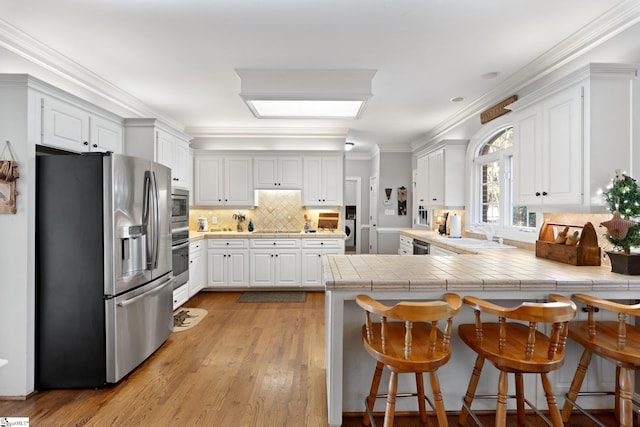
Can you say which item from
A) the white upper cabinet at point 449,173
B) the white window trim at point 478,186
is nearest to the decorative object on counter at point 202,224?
the white upper cabinet at point 449,173

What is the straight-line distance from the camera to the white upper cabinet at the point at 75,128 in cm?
256

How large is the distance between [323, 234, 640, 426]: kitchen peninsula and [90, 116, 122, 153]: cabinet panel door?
2473 mm

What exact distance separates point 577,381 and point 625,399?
0.93ft

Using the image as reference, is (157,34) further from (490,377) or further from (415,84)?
(490,377)

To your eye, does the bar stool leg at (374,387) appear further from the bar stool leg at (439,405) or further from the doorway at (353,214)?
the doorway at (353,214)

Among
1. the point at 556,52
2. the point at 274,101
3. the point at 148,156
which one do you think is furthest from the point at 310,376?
the point at 556,52

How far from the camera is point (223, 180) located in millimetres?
5625

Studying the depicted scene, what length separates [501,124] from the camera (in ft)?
12.8

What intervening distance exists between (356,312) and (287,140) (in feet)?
13.7

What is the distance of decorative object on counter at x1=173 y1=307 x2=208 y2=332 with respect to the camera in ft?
12.7

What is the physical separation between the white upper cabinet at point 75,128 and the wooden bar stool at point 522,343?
10.5ft

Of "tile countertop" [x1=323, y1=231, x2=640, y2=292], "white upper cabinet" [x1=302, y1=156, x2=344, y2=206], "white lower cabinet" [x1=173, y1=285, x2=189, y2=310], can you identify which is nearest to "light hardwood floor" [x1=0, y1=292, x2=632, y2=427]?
"white lower cabinet" [x1=173, y1=285, x2=189, y2=310]

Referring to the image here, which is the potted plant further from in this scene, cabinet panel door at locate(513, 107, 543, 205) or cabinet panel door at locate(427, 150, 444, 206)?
cabinet panel door at locate(427, 150, 444, 206)

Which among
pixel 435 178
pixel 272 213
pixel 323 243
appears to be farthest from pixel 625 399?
pixel 272 213
